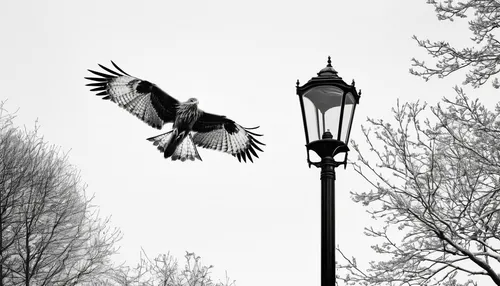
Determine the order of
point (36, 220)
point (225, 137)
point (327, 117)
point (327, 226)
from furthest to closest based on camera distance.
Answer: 1. point (36, 220)
2. point (225, 137)
3. point (327, 117)
4. point (327, 226)

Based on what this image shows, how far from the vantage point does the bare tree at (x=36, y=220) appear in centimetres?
1878

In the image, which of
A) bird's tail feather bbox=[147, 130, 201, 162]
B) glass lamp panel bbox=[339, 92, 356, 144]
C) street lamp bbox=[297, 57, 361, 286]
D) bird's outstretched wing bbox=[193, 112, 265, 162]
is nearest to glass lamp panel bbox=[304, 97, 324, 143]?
street lamp bbox=[297, 57, 361, 286]

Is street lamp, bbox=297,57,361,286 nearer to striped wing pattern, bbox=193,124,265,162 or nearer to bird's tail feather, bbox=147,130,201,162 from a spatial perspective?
bird's tail feather, bbox=147,130,201,162

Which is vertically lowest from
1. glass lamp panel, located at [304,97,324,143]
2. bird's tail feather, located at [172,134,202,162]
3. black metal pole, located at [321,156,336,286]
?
black metal pole, located at [321,156,336,286]

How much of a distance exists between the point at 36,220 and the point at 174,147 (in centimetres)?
750

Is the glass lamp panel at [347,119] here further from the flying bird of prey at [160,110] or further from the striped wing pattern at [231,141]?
the striped wing pattern at [231,141]

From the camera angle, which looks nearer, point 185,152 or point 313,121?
point 313,121

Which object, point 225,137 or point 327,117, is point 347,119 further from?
point 225,137

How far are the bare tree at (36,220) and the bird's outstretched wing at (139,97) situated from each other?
A: 6.08 meters

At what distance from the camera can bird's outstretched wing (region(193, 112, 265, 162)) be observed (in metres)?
14.3

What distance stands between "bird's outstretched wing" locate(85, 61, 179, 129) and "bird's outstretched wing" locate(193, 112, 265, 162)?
0.81m

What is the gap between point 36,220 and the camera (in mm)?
19141

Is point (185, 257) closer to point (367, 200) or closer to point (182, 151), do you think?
point (182, 151)

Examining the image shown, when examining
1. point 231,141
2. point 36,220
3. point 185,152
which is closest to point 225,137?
point 231,141
